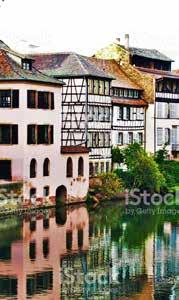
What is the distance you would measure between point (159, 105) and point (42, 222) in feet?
128

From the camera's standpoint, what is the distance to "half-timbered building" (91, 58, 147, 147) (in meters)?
90.3

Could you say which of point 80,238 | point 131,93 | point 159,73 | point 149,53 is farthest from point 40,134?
point 149,53

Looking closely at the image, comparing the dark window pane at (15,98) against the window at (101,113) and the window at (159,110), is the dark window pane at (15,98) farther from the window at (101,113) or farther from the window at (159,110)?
the window at (159,110)

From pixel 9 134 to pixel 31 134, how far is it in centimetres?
183

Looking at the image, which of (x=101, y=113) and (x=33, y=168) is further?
(x=101, y=113)

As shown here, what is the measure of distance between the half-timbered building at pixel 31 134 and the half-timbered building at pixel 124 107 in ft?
52.0

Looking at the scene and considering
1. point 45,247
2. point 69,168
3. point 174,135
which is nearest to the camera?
point 45,247

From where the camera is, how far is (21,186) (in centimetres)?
6831

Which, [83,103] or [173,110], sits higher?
[173,110]

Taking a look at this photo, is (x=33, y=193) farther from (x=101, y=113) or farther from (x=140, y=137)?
(x=140, y=137)

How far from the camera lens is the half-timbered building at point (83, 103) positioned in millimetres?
81812

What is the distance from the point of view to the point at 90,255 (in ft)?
160

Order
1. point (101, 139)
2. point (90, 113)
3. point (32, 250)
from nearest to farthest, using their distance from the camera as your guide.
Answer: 1. point (32, 250)
2. point (90, 113)
3. point (101, 139)

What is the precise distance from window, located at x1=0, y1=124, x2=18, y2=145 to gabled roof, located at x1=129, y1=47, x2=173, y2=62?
109 feet
